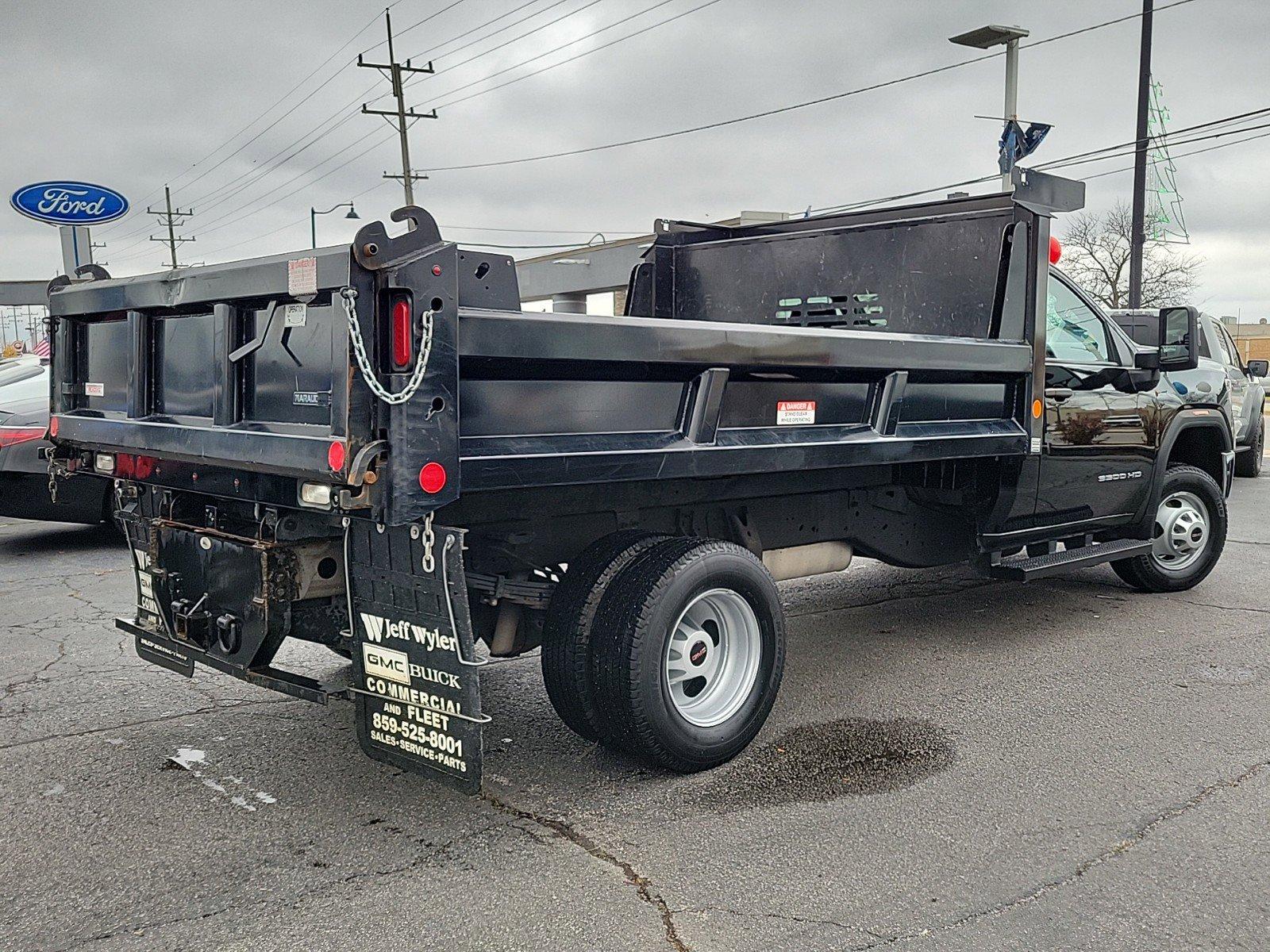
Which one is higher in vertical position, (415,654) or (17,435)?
(17,435)

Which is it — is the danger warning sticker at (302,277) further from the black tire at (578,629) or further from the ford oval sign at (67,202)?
the ford oval sign at (67,202)

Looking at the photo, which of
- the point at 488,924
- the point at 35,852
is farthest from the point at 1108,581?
the point at 35,852

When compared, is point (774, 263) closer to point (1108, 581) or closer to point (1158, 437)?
point (1158, 437)

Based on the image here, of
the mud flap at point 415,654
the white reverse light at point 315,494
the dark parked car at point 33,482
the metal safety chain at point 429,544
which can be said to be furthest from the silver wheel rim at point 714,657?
the dark parked car at point 33,482

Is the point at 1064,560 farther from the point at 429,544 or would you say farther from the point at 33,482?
the point at 33,482

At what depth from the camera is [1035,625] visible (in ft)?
21.8

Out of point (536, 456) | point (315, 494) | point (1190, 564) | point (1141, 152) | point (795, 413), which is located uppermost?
point (1141, 152)

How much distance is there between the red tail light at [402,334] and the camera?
10.9 ft

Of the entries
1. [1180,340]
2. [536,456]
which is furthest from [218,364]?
[1180,340]

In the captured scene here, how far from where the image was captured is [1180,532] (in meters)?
7.25

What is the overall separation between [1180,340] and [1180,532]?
1.41 meters

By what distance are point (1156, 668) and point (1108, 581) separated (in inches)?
89.6

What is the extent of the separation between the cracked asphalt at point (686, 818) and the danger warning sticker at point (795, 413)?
130 centimetres

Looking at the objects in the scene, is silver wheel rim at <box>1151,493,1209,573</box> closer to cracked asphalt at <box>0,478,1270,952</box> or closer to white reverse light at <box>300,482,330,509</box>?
cracked asphalt at <box>0,478,1270,952</box>
